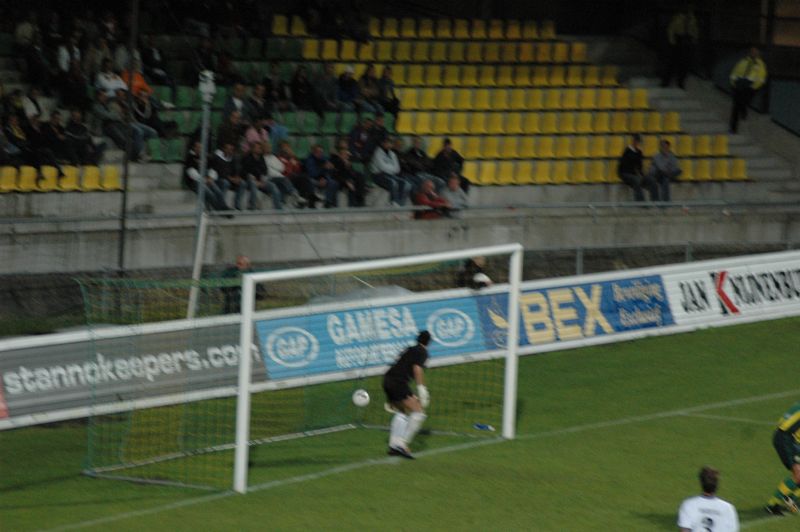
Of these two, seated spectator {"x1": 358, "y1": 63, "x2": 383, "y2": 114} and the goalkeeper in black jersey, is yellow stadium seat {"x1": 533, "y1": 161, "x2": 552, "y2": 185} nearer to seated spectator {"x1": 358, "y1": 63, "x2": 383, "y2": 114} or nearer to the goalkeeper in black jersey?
seated spectator {"x1": 358, "y1": 63, "x2": 383, "y2": 114}

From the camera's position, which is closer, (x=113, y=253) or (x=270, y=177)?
(x=113, y=253)

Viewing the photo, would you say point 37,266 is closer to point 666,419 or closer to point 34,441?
point 34,441

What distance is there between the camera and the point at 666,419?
720 inches

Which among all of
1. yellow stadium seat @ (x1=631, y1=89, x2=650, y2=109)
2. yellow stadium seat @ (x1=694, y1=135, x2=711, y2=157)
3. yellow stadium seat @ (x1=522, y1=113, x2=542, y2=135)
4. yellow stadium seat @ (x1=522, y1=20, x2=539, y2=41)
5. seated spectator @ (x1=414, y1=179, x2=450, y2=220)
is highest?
yellow stadium seat @ (x1=522, y1=20, x2=539, y2=41)

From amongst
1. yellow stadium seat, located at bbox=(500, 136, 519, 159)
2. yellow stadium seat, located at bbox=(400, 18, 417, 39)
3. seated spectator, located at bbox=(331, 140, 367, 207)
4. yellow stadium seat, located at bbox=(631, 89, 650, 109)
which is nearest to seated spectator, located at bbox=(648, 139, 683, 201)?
yellow stadium seat, located at bbox=(500, 136, 519, 159)

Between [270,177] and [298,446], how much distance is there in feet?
27.4

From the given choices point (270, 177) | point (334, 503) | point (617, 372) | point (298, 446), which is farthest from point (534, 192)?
point (334, 503)

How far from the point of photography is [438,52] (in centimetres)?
3061

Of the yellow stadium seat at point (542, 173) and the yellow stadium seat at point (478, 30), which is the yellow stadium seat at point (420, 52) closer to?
the yellow stadium seat at point (478, 30)

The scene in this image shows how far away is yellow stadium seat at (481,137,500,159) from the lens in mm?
28969

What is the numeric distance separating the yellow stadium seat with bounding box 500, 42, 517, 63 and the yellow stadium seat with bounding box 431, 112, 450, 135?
3.27 metres

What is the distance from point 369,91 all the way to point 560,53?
646 centimetres

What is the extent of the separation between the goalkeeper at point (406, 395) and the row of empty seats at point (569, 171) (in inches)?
492

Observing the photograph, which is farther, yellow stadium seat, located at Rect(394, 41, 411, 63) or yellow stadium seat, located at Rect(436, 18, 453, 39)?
yellow stadium seat, located at Rect(436, 18, 453, 39)
